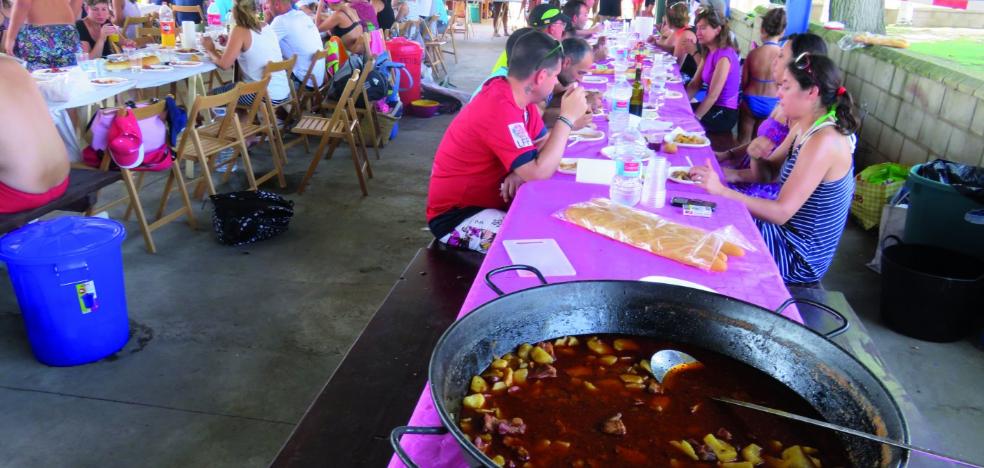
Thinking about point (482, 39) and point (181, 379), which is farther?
point (482, 39)

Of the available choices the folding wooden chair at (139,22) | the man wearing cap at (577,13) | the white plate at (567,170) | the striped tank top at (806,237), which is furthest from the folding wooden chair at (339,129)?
the folding wooden chair at (139,22)

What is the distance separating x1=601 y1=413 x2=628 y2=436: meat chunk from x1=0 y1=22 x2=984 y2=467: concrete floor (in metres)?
1.76

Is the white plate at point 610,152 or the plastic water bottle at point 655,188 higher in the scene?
the plastic water bottle at point 655,188

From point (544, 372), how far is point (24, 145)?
10.1 feet

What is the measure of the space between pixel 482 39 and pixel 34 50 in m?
10.3

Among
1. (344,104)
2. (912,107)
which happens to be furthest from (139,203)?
(912,107)

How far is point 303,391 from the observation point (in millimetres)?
2938

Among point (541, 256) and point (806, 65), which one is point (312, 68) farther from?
point (541, 256)

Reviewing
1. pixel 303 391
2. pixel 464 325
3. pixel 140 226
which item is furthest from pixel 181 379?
pixel 464 325

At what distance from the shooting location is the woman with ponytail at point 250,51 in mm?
5660

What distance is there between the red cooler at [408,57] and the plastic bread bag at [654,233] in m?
5.97

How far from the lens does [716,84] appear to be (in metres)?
5.62

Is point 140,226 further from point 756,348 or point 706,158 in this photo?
point 756,348

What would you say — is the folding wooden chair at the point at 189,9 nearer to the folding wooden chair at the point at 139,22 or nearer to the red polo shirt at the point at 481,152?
the folding wooden chair at the point at 139,22
